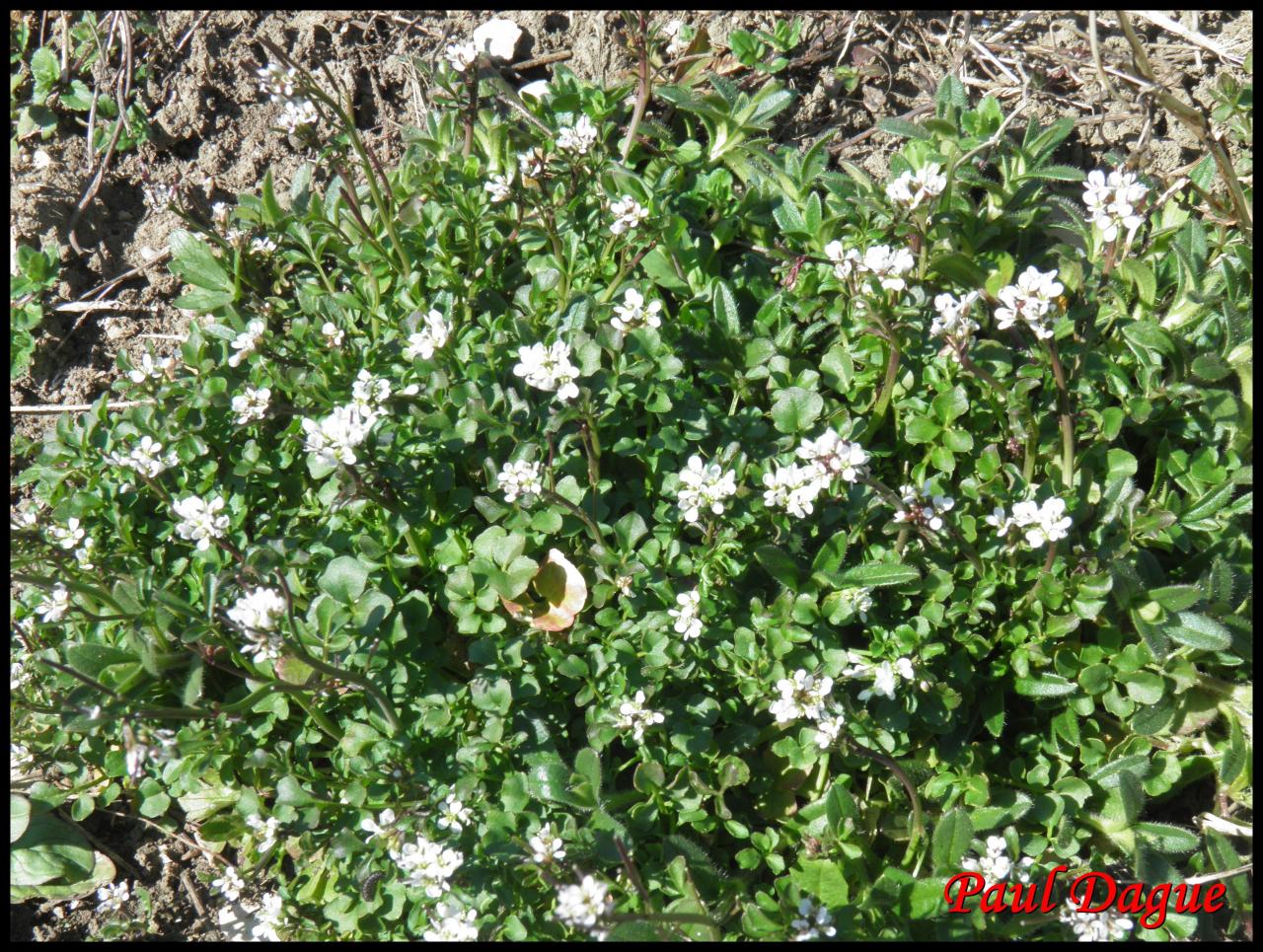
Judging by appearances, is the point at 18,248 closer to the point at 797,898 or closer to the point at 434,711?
the point at 434,711

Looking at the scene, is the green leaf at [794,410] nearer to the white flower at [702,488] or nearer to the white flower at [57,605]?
the white flower at [702,488]

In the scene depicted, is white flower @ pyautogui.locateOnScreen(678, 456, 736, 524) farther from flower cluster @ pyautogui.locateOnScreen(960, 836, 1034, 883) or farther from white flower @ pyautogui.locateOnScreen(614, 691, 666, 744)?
flower cluster @ pyautogui.locateOnScreen(960, 836, 1034, 883)

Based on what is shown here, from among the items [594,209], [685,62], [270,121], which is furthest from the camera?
[270,121]

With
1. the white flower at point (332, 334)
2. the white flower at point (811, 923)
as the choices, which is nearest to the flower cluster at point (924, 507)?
the white flower at point (811, 923)

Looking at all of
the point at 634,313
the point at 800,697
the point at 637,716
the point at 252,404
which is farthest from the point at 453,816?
the point at 634,313

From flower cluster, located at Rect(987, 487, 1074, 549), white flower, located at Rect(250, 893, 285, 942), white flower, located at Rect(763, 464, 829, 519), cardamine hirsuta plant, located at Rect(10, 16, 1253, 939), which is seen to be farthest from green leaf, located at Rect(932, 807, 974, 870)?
white flower, located at Rect(250, 893, 285, 942)

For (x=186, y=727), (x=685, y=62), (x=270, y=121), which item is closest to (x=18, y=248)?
(x=270, y=121)
